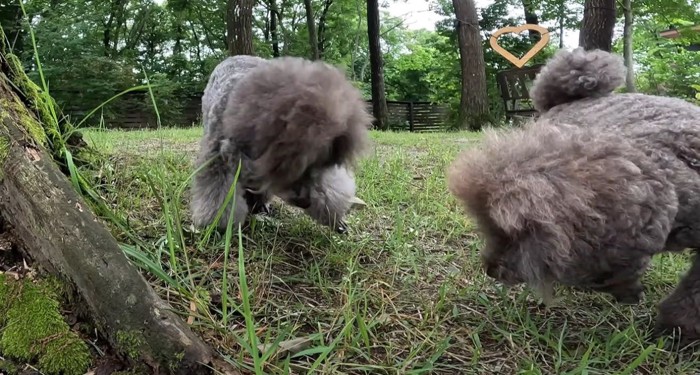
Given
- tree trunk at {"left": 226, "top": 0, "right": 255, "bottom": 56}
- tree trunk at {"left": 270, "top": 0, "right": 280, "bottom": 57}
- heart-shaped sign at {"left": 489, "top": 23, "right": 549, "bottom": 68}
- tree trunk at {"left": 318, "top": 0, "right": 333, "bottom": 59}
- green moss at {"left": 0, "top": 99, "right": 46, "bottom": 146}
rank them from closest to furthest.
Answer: green moss at {"left": 0, "top": 99, "right": 46, "bottom": 146} < heart-shaped sign at {"left": 489, "top": 23, "right": 549, "bottom": 68} < tree trunk at {"left": 226, "top": 0, "right": 255, "bottom": 56} < tree trunk at {"left": 270, "top": 0, "right": 280, "bottom": 57} < tree trunk at {"left": 318, "top": 0, "right": 333, "bottom": 59}

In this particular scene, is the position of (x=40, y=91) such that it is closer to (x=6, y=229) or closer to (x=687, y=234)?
(x=6, y=229)

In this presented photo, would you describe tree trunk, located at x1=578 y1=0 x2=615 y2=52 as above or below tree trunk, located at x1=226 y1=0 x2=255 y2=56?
below

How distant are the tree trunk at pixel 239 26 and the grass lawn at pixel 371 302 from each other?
588cm

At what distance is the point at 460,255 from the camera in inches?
100

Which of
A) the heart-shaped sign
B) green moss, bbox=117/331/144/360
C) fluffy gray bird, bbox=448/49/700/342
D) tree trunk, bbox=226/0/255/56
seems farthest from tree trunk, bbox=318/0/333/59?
green moss, bbox=117/331/144/360

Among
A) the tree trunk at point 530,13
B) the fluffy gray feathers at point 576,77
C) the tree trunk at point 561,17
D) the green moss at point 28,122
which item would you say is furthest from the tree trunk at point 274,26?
the green moss at point 28,122

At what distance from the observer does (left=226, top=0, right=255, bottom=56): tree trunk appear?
27.3ft

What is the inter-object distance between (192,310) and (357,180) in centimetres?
207

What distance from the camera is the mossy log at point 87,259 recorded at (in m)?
1.32

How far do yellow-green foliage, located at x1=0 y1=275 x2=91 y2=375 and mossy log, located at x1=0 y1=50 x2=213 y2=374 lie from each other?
2.8 inches

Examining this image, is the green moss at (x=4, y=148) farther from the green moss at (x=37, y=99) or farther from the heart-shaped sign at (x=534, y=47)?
the heart-shaped sign at (x=534, y=47)

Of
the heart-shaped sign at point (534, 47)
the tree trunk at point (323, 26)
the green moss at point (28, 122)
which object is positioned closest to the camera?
the green moss at point (28, 122)

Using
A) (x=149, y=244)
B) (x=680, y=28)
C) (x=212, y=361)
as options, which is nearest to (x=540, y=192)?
(x=212, y=361)

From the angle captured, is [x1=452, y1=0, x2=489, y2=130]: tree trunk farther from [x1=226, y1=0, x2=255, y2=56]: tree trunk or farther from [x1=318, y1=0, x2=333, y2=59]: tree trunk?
[x1=318, y1=0, x2=333, y2=59]: tree trunk
